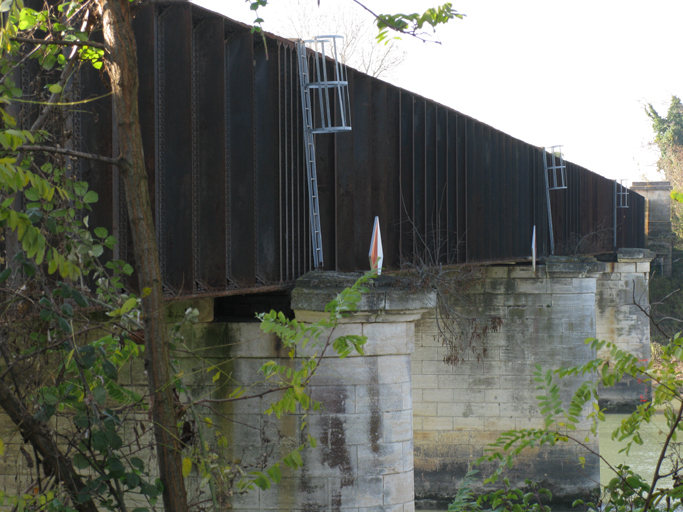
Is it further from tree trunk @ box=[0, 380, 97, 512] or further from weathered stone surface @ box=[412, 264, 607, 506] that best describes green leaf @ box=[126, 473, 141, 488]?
weathered stone surface @ box=[412, 264, 607, 506]

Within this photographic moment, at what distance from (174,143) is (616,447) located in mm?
21575

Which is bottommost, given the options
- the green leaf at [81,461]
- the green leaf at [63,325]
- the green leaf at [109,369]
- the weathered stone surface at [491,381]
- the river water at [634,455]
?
the river water at [634,455]

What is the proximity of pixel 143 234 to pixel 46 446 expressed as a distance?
2.86 feet

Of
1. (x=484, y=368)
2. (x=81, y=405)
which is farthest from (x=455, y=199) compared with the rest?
(x=81, y=405)

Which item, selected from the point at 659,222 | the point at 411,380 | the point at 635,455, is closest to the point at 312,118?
the point at 411,380

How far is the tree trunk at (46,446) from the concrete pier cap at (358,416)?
185 inches

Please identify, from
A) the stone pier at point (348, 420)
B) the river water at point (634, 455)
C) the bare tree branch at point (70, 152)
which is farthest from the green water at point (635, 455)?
the bare tree branch at point (70, 152)

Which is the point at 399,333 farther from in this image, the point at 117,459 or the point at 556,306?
the point at 556,306

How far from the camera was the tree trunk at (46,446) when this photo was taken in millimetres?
2592

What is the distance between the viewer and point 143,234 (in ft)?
9.18

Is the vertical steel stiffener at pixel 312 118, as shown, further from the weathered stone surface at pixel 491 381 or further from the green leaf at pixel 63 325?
the weathered stone surface at pixel 491 381

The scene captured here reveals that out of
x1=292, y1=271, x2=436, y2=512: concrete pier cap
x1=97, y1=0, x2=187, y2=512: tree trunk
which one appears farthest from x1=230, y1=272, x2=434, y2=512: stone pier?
x1=97, y1=0, x2=187, y2=512: tree trunk

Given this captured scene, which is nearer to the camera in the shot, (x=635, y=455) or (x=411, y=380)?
(x=411, y=380)

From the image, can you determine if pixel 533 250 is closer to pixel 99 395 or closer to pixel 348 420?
pixel 348 420
